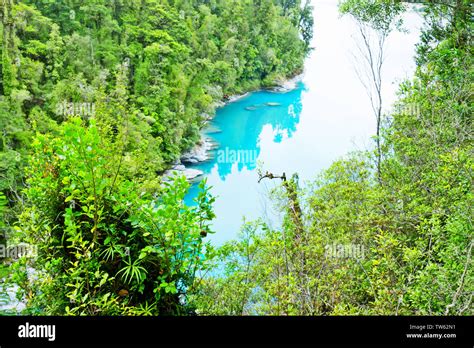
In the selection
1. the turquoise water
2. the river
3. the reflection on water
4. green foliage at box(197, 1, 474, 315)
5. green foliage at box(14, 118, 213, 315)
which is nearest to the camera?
green foliage at box(14, 118, 213, 315)

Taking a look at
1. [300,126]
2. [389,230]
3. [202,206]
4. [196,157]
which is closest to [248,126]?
[300,126]

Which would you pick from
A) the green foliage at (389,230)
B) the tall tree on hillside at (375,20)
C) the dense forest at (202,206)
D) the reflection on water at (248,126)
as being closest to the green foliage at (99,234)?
the dense forest at (202,206)

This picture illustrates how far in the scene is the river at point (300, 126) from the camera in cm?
660

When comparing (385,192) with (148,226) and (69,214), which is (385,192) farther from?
(69,214)

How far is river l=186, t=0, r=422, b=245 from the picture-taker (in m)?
6.60

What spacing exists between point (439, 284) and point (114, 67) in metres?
8.61

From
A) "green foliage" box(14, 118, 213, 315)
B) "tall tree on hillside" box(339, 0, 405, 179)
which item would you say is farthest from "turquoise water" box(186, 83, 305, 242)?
"green foliage" box(14, 118, 213, 315)

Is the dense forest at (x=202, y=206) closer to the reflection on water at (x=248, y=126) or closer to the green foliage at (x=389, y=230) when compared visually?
the green foliage at (x=389, y=230)

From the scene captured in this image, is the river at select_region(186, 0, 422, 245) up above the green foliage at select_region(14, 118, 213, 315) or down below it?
above

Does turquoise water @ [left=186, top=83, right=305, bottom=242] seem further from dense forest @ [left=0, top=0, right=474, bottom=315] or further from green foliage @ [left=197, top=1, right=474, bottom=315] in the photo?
green foliage @ [left=197, top=1, right=474, bottom=315]

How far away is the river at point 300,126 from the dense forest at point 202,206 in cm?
103

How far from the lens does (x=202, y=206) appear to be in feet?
5.53

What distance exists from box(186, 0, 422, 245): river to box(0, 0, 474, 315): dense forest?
103 centimetres
